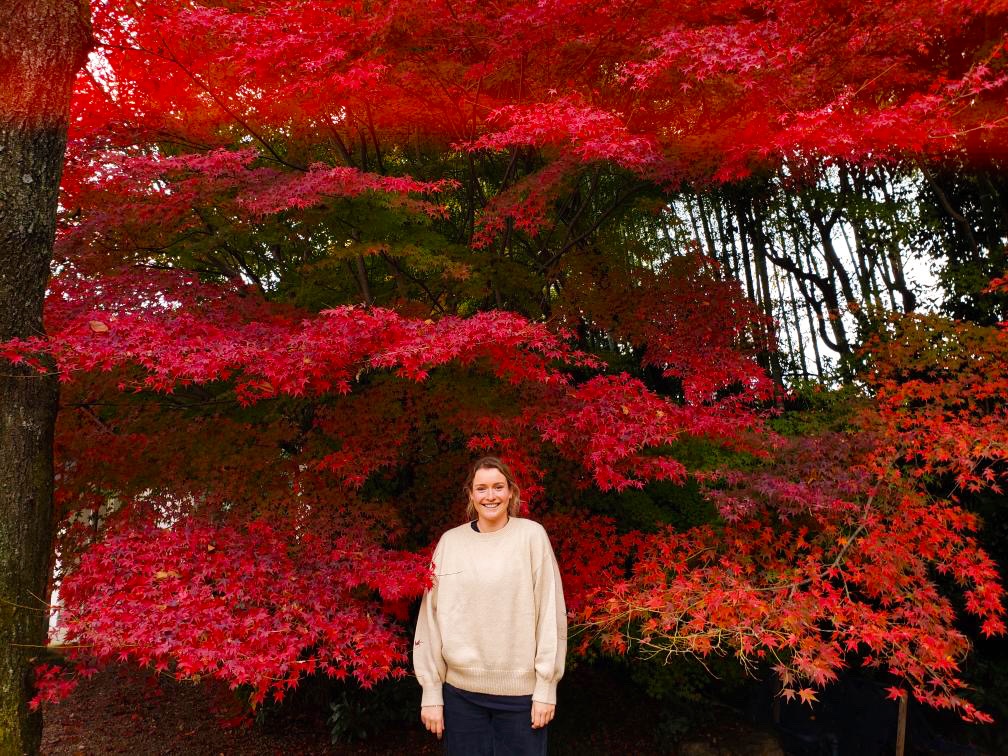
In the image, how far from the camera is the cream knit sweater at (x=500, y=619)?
81.6 inches

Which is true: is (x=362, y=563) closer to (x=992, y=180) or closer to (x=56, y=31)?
(x=56, y=31)

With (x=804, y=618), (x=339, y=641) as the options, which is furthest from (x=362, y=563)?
(x=804, y=618)

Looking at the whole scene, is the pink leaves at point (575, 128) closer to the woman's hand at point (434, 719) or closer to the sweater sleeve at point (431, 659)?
the sweater sleeve at point (431, 659)

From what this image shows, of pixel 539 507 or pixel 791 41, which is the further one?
pixel 539 507

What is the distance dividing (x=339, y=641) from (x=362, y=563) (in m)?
0.39

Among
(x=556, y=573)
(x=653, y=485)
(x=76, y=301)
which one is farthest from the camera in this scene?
(x=653, y=485)

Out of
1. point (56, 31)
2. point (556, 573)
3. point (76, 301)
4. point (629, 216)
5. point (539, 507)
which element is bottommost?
point (556, 573)

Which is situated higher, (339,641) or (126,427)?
(126,427)

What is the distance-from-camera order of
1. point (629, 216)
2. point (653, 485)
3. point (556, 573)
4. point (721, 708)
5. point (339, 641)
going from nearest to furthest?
point (556, 573) → point (339, 641) → point (721, 708) → point (653, 485) → point (629, 216)

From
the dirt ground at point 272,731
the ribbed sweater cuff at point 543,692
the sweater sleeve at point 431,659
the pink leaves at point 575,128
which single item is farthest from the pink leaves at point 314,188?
the dirt ground at point 272,731

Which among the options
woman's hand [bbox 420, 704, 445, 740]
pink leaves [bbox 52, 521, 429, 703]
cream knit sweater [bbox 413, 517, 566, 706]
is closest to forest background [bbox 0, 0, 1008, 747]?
pink leaves [bbox 52, 521, 429, 703]

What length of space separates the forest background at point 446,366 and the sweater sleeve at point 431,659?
2.62 feet

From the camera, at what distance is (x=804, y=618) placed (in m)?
3.25

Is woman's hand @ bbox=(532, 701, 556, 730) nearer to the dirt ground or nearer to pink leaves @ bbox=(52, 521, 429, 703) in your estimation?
pink leaves @ bbox=(52, 521, 429, 703)
